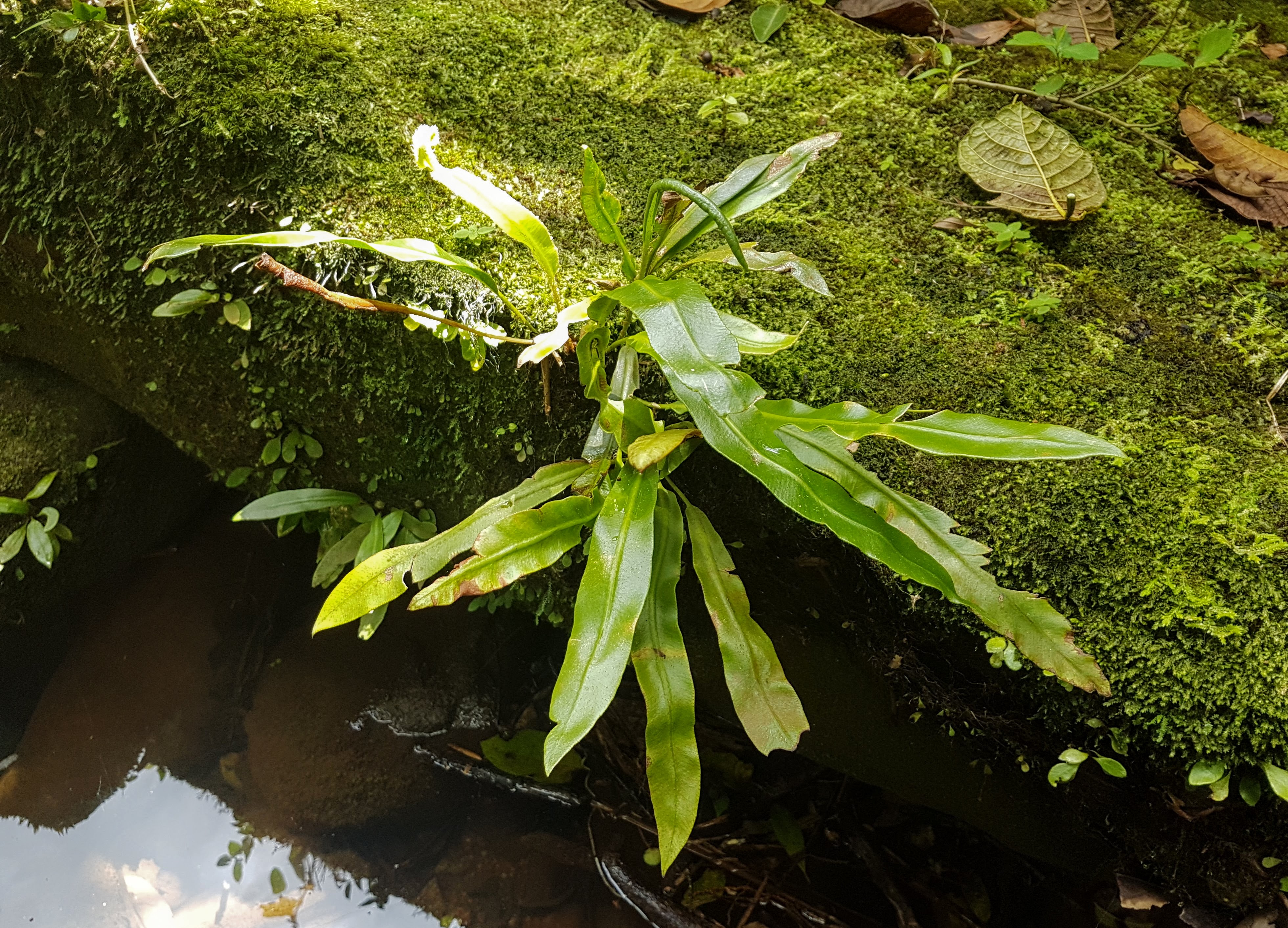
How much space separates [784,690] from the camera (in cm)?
116

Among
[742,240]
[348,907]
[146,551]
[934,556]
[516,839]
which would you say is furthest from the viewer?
[146,551]

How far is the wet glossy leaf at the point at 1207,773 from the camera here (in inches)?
41.3

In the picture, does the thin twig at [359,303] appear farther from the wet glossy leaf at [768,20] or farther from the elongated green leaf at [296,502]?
the wet glossy leaf at [768,20]

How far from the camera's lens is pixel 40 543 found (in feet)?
6.75

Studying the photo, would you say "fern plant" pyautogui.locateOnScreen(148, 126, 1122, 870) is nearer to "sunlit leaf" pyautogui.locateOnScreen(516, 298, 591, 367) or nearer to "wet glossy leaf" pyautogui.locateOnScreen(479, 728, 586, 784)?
"sunlit leaf" pyautogui.locateOnScreen(516, 298, 591, 367)

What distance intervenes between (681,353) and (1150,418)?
0.85 m

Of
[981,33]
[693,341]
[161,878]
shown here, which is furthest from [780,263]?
[161,878]

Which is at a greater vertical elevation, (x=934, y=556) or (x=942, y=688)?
(x=934, y=556)

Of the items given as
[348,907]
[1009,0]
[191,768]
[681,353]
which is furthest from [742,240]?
[191,768]

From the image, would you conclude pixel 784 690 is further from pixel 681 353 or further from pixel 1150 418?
pixel 1150 418

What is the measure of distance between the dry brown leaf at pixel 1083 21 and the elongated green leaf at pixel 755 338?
1.42m

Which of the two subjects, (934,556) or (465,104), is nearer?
(934,556)

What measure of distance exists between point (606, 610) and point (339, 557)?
90 centimetres

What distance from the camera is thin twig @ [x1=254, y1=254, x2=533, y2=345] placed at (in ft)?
3.96
